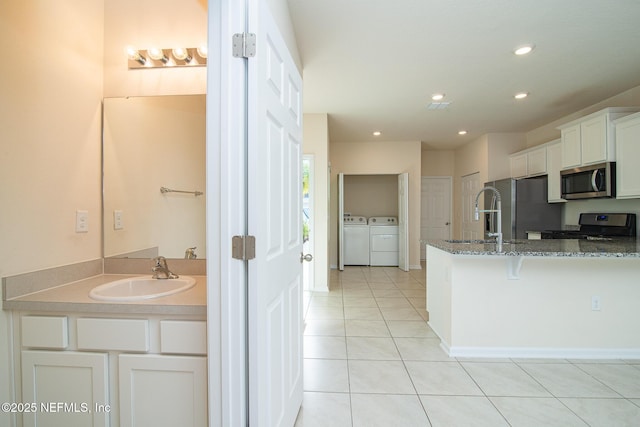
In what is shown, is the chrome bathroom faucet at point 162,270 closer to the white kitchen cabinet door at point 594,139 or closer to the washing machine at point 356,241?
the white kitchen cabinet door at point 594,139

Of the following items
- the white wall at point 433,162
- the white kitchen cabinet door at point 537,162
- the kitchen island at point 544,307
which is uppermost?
the white wall at point 433,162

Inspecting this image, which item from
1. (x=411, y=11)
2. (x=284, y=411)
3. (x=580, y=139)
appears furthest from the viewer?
(x=580, y=139)

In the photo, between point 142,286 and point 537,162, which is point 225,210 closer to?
point 142,286

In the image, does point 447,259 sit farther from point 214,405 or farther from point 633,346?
point 214,405

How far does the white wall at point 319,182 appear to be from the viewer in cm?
423

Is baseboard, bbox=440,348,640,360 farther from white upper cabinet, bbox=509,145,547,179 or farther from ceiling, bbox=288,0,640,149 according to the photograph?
white upper cabinet, bbox=509,145,547,179

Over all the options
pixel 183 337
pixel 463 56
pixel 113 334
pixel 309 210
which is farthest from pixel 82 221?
pixel 463 56

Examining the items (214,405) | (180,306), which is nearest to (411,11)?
(180,306)

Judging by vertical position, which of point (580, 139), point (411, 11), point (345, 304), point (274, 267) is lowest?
point (345, 304)

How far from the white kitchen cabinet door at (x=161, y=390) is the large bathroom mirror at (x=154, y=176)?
619 mm

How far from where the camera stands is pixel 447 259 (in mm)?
2525

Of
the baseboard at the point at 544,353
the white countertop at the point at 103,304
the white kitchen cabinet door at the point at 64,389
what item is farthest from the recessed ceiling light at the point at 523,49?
the white kitchen cabinet door at the point at 64,389

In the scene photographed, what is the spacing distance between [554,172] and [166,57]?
4776mm

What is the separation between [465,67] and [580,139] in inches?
73.2
